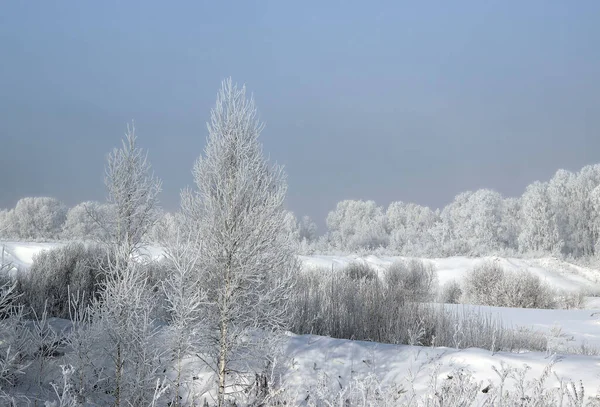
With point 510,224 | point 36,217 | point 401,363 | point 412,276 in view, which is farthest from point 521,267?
point 36,217

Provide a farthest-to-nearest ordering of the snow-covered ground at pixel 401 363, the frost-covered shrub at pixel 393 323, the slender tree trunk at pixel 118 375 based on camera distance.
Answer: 1. the frost-covered shrub at pixel 393 323
2. the snow-covered ground at pixel 401 363
3. the slender tree trunk at pixel 118 375

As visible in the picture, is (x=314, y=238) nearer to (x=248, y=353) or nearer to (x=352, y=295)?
(x=352, y=295)

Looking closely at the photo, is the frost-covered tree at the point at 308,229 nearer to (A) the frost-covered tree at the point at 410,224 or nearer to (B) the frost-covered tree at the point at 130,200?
(A) the frost-covered tree at the point at 410,224

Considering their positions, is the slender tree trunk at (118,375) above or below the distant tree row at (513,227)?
below

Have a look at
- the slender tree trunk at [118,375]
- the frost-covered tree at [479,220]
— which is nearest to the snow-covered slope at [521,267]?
the slender tree trunk at [118,375]

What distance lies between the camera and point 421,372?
593 cm

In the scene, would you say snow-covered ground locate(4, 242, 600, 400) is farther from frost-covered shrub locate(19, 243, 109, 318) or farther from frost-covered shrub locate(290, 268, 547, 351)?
frost-covered shrub locate(19, 243, 109, 318)

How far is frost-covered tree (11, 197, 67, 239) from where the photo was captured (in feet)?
146

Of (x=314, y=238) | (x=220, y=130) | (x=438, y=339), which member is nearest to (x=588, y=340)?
(x=438, y=339)

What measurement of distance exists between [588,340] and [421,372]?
671 cm

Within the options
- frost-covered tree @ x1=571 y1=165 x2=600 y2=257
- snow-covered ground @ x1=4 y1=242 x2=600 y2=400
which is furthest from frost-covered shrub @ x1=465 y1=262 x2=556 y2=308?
frost-covered tree @ x1=571 y1=165 x2=600 y2=257

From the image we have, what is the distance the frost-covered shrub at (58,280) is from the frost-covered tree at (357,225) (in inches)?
1498

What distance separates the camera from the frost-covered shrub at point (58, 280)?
396 inches

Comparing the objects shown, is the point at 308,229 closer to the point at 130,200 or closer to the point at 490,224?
the point at 490,224
